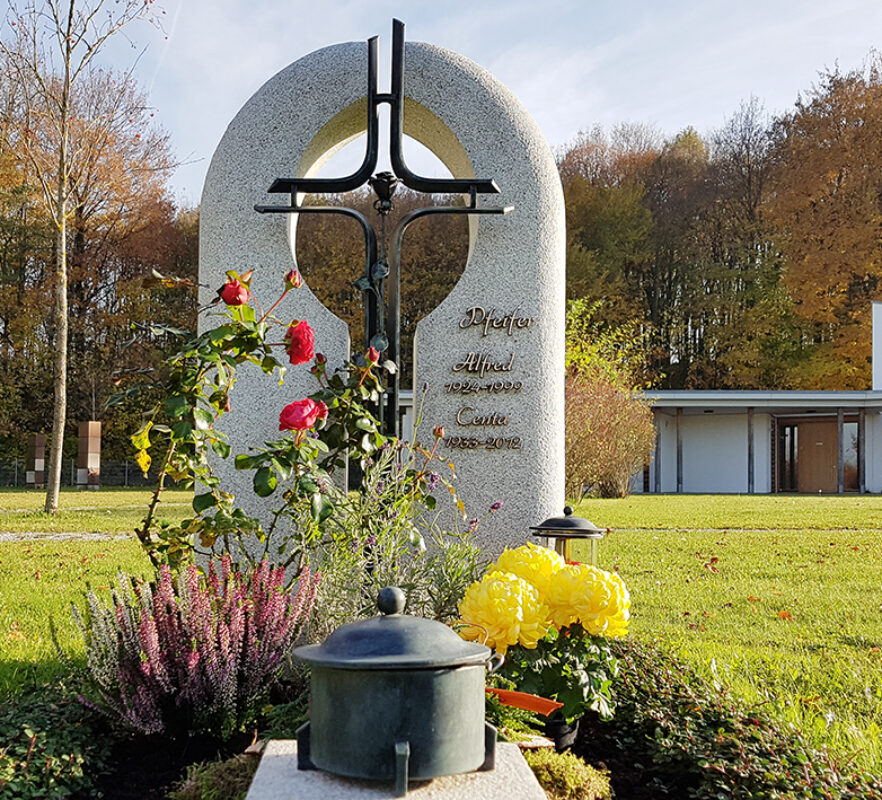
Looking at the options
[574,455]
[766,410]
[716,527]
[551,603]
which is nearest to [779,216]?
[766,410]

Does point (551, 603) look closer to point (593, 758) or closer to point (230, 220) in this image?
point (593, 758)

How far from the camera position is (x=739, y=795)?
106 inches

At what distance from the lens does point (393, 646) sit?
79.4 inches

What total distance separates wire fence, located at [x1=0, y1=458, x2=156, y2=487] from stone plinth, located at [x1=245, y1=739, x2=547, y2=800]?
2446 centimetres

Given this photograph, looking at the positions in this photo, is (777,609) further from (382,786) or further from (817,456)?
(817,456)

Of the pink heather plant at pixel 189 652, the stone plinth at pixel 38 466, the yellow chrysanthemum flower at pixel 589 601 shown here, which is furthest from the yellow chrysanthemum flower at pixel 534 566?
the stone plinth at pixel 38 466

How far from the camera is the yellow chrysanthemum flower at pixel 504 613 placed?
3023 mm

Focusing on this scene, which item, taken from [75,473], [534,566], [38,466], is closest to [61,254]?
[534,566]

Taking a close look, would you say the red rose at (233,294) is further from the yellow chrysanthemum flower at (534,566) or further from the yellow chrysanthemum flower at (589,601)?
the yellow chrysanthemum flower at (589,601)

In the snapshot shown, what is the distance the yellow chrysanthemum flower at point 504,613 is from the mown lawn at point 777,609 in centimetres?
102

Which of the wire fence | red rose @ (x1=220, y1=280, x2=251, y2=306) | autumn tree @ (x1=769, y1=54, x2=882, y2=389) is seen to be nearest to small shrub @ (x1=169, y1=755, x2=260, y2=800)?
red rose @ (x1=220, y1=280, x2=251, y2=306)

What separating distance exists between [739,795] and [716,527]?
10.00m

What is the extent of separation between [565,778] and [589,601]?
0.63 metres

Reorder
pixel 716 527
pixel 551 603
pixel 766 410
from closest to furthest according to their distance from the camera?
pixel 551 603 < pixel 716 527 < pixel 766 410
